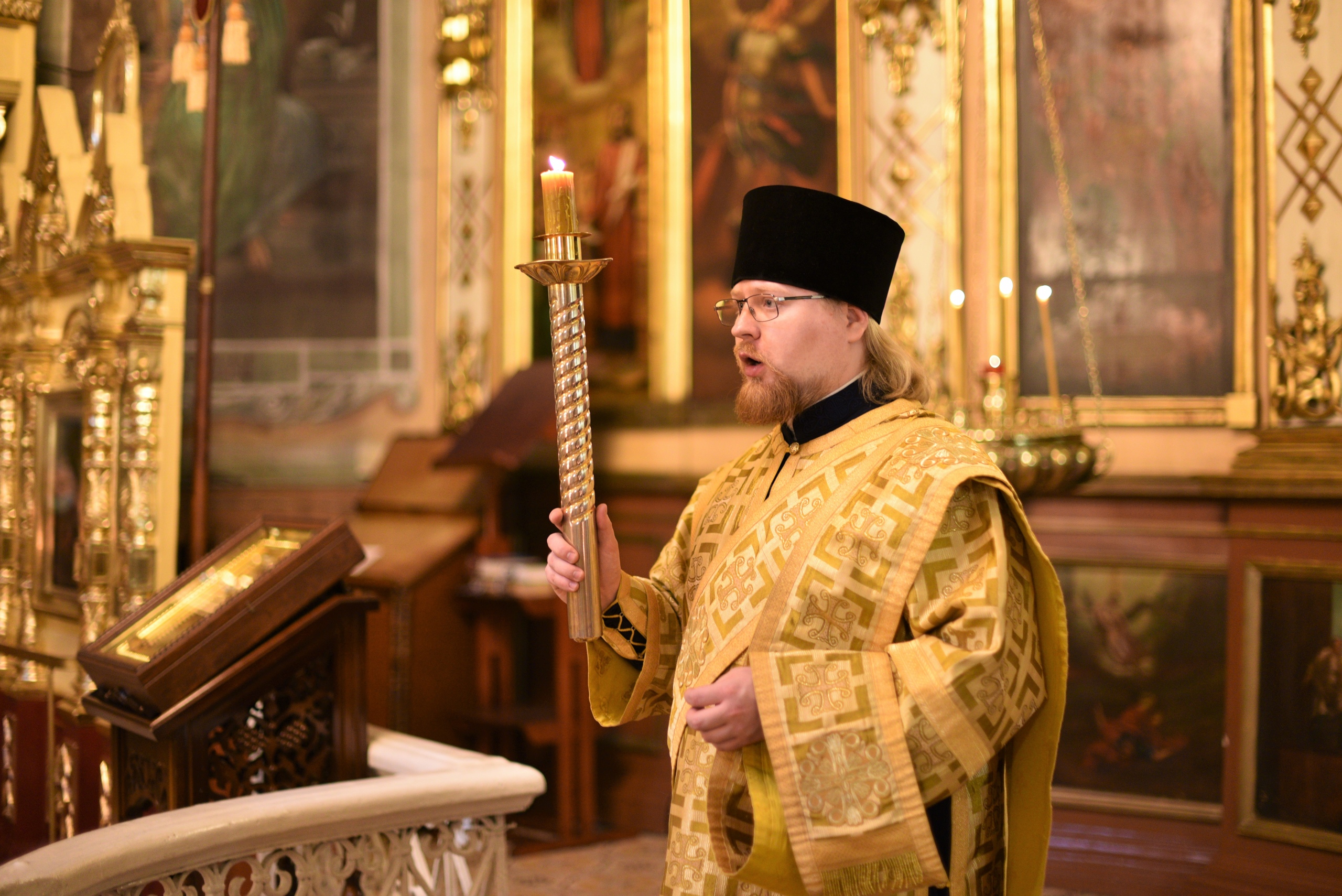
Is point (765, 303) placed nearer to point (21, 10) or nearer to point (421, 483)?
point (21, 10)

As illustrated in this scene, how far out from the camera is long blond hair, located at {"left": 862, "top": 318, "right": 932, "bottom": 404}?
2285 mm

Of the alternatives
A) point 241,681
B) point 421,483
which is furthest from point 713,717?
point 421,483

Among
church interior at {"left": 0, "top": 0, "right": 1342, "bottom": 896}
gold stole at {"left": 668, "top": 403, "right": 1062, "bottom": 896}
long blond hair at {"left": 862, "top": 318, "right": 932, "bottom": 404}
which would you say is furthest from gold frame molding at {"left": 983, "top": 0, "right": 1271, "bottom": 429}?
gold stole at {"left": 668, "top": 403, "right": 1062, "bottom": 896}

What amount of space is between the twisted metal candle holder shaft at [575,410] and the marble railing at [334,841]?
2.79 feet

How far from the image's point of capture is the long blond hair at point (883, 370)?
2.29 m

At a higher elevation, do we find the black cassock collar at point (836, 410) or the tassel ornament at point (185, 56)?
the tassel ornament at point (185, 56)

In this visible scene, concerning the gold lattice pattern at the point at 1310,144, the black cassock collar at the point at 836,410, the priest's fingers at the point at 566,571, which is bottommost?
the priest's fingers at the point at 566,571

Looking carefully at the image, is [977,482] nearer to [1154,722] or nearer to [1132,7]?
[1154,722]

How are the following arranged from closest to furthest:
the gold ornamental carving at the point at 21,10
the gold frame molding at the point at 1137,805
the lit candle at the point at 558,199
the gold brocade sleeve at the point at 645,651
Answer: the lit candle at the point at 558,199, the gold brocade sleeve at the point at 645,651, the gold frame molding at the point at 1137,805, the gold ornamental carving at the point at 21,10

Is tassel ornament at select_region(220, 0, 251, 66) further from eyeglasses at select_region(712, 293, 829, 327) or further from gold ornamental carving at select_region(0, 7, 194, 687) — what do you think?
eyeglasses at select_region(712, 293, 829, 327)

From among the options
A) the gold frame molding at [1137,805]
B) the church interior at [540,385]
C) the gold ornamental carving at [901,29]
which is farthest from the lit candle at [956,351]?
the gold frame molding at [1137,805]

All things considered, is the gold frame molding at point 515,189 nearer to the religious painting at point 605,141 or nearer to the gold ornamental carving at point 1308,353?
the religious painting at point 605,141

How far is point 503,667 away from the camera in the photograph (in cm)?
542

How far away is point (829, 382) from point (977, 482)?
0.33m
